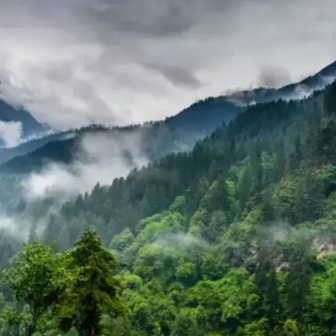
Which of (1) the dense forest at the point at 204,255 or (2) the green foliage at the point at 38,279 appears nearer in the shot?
(2) the green foliage at the point at 38,279

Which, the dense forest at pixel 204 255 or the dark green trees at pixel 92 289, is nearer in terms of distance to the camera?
the dense forest at pixel 204 255

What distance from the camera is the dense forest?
86.6 ft

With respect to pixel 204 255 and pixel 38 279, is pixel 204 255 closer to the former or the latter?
pixel 204 255

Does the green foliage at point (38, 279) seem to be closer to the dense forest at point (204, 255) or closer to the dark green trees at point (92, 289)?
the dense forest at point (204, 255)

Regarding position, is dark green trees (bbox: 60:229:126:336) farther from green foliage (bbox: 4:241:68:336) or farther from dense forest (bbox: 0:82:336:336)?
green foliage (bbox: 4:241:68:336)

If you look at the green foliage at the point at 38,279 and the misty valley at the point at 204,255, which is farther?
the misty valley at the point at 204,255

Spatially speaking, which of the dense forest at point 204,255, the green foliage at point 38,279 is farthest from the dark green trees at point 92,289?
the green foliage at point 38,279

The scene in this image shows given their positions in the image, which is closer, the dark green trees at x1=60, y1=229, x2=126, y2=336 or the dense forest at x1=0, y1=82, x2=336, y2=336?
the dense forest at x1=0, y1=82, x2=336, y2=336

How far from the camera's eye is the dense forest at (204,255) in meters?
26.4

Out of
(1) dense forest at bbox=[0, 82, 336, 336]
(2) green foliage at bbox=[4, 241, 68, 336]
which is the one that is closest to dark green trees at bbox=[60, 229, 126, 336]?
(1) dense forest at bbox=[0, 82, 336, 336]

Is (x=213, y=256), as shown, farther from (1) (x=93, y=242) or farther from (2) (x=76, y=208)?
(2) (x=76, y=208)

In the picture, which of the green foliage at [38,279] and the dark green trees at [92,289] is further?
the dark green trees at [92,289]

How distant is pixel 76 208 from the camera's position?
199625mm

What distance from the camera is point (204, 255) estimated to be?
356 ft
